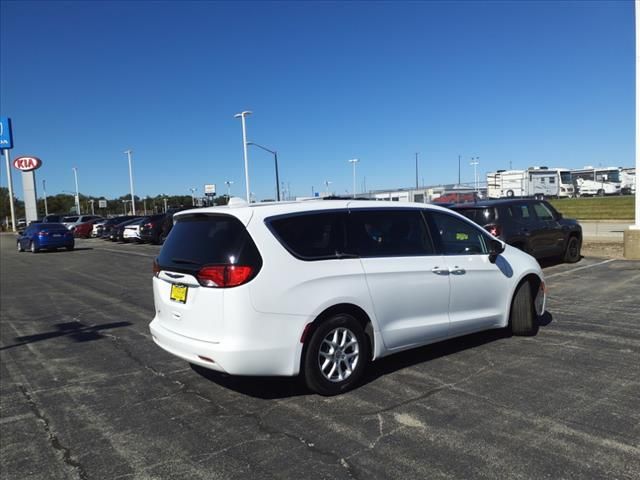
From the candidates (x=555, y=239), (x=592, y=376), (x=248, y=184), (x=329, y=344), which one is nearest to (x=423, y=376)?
(x=329, y=344)

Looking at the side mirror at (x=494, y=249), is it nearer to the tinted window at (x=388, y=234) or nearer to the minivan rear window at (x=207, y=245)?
the tinted window at (x=388, y=234)

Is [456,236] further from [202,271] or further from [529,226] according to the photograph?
[529,226]

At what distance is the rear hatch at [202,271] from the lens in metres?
4.28

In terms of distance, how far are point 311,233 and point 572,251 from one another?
1073 cm

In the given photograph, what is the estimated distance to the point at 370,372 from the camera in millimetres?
5219

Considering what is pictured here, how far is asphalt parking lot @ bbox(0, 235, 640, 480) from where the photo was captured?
345 centimetres

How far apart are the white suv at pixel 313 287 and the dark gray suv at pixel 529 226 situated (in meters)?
5.76

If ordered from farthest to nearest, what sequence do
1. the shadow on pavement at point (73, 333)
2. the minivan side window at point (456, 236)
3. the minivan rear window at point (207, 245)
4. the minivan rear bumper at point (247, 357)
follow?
the shadow on pavement at point (73, 333) < the minivan side window at point (456, 236) < the minivan rear window at point (207, 245) < the minivan rear bumper at point (247, 357)

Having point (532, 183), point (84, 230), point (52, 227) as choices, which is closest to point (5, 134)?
point (84, 230)

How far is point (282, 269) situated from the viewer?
4359 millimetres

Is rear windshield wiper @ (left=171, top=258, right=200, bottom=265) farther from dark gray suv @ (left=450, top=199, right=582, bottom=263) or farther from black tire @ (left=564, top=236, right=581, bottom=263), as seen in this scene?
black tire @ (left=564, top=236, right=581, bottom=263)

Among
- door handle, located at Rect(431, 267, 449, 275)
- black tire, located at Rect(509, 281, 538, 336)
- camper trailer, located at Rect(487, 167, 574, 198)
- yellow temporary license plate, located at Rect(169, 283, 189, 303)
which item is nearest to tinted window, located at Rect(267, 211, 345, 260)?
yellow temporary license plate, located at Rect(169, 283, 189, 303)

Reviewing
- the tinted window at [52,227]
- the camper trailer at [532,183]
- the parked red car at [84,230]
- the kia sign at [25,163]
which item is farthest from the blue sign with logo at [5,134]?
the camper trailer at [532,183]

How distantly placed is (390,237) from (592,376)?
2220mm
